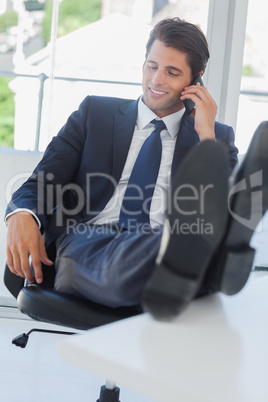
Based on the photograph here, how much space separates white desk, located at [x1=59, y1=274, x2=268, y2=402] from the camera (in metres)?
0.84

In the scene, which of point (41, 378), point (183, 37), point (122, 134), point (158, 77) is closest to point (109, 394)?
point (41, 378)

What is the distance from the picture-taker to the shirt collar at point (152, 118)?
204 cm

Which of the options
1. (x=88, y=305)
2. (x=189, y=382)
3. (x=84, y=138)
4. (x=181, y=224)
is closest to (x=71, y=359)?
(x=189, y=382)

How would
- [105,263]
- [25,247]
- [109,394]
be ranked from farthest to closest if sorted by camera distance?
1. [109,394]
2. [25,247]
3. [105,263]

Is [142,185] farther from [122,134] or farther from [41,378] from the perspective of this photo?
[41,378]

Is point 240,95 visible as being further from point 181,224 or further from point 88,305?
point 181,224

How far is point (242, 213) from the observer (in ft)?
3.70

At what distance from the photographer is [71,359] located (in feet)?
2.94

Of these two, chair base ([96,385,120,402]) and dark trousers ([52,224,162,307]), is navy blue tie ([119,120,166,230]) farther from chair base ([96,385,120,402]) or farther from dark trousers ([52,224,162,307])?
chair base ([96,385,120,402])

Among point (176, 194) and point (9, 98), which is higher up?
point (9, 98)

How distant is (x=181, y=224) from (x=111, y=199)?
2.88 ft

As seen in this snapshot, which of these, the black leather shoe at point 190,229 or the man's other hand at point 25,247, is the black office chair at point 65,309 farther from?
the black leather shoe at point 190,229

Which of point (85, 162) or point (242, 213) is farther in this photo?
point (85, 162)

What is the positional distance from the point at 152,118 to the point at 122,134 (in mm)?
127
